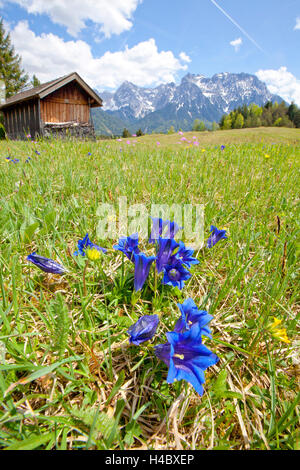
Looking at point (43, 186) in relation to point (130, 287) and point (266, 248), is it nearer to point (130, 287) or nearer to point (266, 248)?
point (130, 287)

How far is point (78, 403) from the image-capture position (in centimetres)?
99

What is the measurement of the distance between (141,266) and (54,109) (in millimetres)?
23015

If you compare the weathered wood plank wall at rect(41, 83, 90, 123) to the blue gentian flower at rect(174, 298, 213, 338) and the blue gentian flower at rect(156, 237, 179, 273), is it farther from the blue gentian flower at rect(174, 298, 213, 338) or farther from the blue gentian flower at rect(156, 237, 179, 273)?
the blue gentian flower at rect(174, 298, 213, 338)

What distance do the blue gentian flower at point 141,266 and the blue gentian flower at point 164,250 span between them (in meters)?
0.09

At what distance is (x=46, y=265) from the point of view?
1.43 metres

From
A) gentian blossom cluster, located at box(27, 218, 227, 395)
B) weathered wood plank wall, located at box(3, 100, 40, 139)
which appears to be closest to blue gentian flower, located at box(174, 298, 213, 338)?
gentian blossom cluster, located at box(27, 218, 227, 395)

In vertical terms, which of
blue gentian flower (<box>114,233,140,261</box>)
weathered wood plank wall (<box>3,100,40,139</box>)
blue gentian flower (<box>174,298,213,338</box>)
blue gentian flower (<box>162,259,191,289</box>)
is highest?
weathered wood plank wall (<box>3,100,40,139</box>)

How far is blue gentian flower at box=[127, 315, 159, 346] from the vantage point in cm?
106

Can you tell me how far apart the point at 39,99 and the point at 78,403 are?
22.1 metres

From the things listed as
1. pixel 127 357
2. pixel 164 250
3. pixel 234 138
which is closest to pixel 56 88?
pixel 234 138

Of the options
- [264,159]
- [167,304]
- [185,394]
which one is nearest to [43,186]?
[167,304]

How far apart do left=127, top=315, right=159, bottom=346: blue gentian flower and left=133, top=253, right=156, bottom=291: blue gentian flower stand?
0.84 feet

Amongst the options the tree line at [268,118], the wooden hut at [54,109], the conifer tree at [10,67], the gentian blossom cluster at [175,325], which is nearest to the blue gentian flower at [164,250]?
the gentian blossom cluster at [175,325]

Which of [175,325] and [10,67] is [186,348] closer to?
[175,325]
